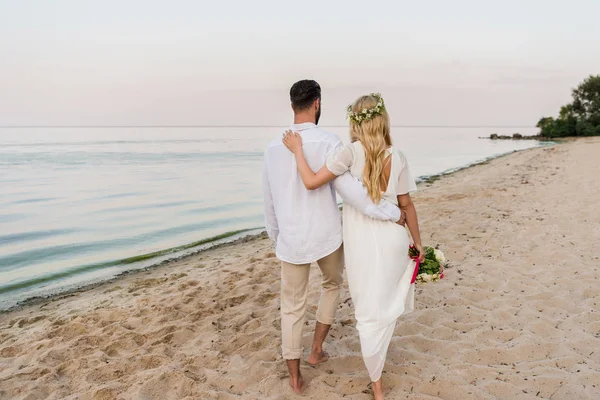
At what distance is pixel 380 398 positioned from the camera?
10.3ft

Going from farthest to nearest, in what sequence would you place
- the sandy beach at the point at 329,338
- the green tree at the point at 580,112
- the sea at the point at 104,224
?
the green tree at the point at 580,112
the sea at the point at 104,224
the sandy beach at the point at 329,338

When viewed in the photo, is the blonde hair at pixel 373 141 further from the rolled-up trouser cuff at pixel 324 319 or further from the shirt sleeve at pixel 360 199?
the rolled-up trouser cuff at pixel 324 319

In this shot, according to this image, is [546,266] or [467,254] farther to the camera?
[467,254]

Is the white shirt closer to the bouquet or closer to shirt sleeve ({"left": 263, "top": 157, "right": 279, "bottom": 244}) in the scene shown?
shirt sleeve ({"left": 263, "top": 157, "right": 279, "bottom": 244})

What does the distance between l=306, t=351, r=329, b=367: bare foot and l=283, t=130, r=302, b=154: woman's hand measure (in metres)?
1.75

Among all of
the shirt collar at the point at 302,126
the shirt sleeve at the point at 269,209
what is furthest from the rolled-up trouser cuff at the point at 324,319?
the shirt collar at the point at 302,126

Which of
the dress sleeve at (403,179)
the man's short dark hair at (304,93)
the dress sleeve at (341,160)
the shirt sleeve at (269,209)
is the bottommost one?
the shirt sleeve at (269,209)

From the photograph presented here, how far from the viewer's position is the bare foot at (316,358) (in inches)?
148

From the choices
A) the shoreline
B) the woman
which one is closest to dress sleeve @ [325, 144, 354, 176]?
the woman

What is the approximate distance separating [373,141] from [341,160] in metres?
0.24

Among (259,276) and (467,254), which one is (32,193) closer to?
(259,276)

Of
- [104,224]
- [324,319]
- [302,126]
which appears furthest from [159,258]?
[302,126]

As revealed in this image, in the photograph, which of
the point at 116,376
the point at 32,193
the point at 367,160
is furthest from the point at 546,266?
the point at 32,193

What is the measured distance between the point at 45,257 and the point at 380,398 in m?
8.21
